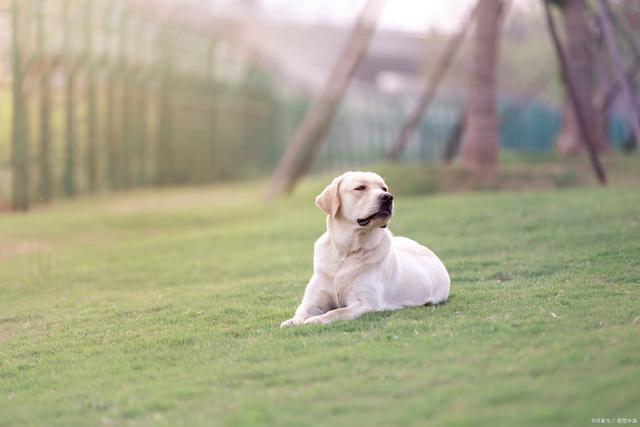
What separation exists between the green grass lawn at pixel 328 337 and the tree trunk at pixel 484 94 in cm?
518

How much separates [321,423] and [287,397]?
58cm

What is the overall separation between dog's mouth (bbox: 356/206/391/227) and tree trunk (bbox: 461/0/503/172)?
12511mm

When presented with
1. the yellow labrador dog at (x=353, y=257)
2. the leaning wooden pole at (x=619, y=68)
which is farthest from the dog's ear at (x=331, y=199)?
the leaning wooden pole at (x=619, y=68)

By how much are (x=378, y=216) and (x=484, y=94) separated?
12.9 meters

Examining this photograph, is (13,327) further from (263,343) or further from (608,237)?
(608,237)

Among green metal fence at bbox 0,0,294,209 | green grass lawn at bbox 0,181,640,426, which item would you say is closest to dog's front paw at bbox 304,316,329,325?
green grass lawn at bbox 0,181,640,426

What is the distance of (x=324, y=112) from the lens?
2317 centimetres

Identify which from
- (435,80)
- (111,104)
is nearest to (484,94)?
(435,80)

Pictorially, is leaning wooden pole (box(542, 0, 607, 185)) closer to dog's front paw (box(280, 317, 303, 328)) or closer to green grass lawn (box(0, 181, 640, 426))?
green grass lawn (box(0, 181, 640, 426))

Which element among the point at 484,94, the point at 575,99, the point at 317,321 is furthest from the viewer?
the point at 484,94

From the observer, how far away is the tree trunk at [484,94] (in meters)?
20.5

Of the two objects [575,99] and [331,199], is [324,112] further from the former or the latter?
[331,199]

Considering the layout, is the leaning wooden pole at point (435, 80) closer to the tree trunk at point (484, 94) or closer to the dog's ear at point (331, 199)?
the tree trunk at point (484, 94)

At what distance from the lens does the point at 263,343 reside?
757 cm
